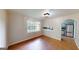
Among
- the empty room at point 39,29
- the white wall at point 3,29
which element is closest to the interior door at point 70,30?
the empty room at point 39,29

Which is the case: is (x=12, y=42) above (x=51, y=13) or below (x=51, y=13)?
below

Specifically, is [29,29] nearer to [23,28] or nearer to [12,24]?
[23,28]

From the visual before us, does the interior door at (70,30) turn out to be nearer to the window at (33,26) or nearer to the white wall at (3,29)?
the window at (33,26)

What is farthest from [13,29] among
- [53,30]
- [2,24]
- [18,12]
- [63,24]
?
[63,24]

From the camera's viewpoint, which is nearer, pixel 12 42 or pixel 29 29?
pixel 12 42

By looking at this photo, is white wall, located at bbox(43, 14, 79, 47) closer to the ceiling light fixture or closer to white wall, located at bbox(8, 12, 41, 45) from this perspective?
the ceiling light fixture

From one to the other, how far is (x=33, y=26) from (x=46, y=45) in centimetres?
41

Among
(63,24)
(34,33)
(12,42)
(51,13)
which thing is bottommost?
(12,42)

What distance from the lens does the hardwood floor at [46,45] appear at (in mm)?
1467

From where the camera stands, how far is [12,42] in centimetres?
144

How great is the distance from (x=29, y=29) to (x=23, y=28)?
0.37ft

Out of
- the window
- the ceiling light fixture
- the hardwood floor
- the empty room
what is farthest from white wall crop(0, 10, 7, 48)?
the ceiling light fixture

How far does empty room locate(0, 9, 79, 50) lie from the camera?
56.7 inches

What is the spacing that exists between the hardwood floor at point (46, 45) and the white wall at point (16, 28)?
0.10 m
